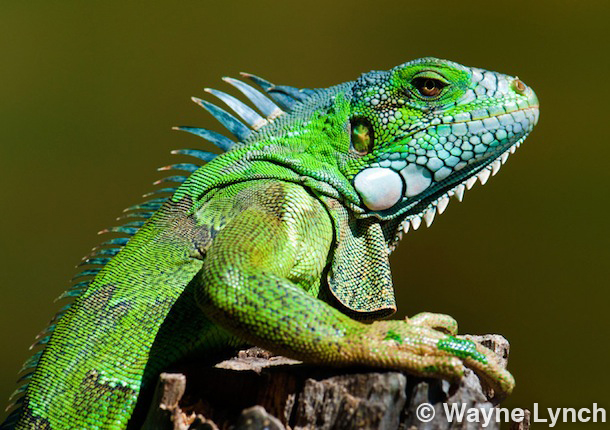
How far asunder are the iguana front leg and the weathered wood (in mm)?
58

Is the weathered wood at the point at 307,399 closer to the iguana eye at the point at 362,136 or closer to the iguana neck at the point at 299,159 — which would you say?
the iguana neck at the point at 299,159

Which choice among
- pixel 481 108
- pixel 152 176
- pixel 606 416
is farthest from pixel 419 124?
pixel 606 416

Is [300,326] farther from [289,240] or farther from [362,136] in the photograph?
[362,136]

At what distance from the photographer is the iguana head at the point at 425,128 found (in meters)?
2.62

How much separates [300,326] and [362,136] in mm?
931

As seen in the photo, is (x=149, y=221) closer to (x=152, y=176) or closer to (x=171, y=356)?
(x=171, y=356)

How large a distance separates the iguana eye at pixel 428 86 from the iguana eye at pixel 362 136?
0.23 metres

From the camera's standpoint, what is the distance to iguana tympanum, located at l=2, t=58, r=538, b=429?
2098 millimetres

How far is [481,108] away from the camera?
2656mm

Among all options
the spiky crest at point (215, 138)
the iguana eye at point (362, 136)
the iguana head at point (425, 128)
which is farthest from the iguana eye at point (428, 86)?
the spiky crest at point (215, 138)

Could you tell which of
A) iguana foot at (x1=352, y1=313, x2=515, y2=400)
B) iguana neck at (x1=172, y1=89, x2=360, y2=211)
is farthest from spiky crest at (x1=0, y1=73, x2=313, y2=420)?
iguana foot at (x1=352, y1=313, x2=515, y2=400)

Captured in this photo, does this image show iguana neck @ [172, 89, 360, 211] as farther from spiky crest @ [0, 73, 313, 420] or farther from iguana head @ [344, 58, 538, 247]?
spiky crest @ [0, 73, 313, 420]

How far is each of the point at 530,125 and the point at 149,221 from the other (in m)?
1.49

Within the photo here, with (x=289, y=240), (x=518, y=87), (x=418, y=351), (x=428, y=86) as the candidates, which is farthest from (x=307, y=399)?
(x=518, y=87)
